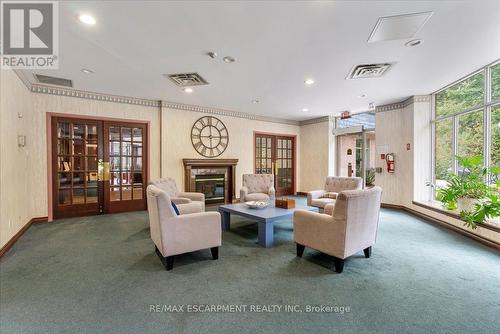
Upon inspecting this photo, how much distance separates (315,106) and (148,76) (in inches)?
166

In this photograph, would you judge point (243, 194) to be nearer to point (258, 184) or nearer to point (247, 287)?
point (258, 184)

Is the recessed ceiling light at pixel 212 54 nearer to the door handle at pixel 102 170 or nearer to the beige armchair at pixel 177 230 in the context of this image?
the beige armchair at pixel 177 230

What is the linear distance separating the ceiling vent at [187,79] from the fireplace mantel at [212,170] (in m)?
2.10

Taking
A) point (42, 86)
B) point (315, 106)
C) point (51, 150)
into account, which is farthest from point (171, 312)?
point (315, 106)

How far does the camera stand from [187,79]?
4375 millimetres

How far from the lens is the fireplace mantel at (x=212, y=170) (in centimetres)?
617

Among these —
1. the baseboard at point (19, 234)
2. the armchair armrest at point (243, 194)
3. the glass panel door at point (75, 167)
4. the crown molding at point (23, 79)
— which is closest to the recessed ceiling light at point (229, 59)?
the armchair armrest at point (243, 194)

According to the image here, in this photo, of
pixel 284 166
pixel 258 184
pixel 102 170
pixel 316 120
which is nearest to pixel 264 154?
pixel 284 166

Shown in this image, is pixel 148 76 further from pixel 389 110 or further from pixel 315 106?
pixel 389 110

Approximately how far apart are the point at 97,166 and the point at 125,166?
0.55 metres

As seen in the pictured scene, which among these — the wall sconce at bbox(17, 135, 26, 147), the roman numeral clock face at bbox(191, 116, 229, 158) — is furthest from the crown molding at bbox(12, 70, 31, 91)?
the roman numeral clock face at bbox(191, 116, 229, 158)

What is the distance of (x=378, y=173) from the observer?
6.33 metres

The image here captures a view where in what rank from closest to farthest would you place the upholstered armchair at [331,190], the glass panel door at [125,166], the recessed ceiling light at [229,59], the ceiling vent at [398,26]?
the ceiling vent at [398,26]
the recessed ceiling light at [229,59]
the upholstered armchair at [331,190]
the glass panel door at [125,166]

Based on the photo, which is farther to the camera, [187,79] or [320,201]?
[320,201]
